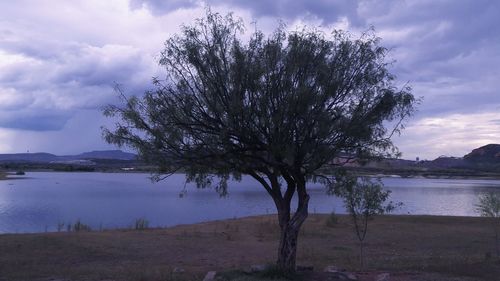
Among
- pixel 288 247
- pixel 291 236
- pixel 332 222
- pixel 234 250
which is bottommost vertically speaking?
pixel 234 250

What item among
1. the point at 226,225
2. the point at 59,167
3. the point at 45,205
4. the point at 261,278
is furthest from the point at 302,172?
the point at 59,167

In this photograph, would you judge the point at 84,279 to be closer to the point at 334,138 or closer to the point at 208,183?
the point at 208,183

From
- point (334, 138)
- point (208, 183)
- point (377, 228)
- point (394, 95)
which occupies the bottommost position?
point (377, 228)

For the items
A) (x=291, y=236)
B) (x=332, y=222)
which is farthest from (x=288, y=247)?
(x=332, y=222)

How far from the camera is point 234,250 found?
93.1ft

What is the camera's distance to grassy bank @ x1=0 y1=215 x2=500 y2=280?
63.5 feet

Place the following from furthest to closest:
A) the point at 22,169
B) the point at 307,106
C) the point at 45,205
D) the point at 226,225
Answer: the point at 22,169, the point at 45,205, the point at 226,225, the point at 307,106

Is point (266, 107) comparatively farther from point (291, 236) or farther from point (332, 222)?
point (332, 222)

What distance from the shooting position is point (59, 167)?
190875 mm

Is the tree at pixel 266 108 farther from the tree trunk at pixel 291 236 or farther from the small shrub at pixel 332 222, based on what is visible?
the small shrub at pixel 332 222

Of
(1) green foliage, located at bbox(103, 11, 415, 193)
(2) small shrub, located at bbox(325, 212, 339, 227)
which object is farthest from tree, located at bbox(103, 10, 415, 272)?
Answer: (2) small shrub, located at bbox(325, 212, 339, 227)

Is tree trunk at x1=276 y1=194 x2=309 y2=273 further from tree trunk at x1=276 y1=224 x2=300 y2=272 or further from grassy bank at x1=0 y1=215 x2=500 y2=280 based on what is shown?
grassy bank at x1=0 y1=215 x2=500 y2=280

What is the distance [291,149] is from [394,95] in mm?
3084

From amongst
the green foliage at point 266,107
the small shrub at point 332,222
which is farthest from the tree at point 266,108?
the small shrub at point 332,222
